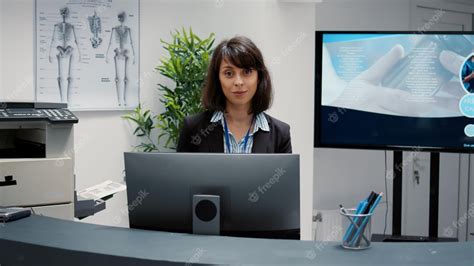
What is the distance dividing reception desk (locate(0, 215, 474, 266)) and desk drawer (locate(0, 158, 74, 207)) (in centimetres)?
53

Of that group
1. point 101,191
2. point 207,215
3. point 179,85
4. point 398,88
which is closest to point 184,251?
point 207,215

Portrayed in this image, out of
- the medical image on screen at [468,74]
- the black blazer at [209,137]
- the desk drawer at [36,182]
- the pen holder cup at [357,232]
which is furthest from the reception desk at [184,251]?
the medical image on screen at [468,74]

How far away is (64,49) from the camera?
339cm

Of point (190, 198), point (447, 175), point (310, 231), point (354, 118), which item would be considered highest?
point (354, 118)

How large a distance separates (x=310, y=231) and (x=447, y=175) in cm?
180

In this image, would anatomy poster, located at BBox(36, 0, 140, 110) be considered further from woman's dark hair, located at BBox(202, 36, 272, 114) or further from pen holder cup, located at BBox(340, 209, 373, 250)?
pen holder cup, located at BBox(340, 209, 373, 250)

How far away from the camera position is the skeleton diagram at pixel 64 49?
11.0 ft

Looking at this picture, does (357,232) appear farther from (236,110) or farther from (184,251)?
(236,110)

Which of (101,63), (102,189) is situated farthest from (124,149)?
(102,189)

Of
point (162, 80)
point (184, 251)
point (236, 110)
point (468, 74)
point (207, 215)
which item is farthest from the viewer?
point (162, 80)

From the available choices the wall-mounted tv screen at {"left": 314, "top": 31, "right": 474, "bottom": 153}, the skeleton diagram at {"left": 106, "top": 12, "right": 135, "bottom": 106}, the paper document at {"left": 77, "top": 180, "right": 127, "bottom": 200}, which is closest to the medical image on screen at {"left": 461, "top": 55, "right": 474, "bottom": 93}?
the wall-mounted tv screen at {"left": 314, "top": 31, "right": 474, "bottom": 153}

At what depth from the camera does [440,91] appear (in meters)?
3.07

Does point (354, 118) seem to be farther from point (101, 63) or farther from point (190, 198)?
point (190, 198)

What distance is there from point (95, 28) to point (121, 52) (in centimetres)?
24
